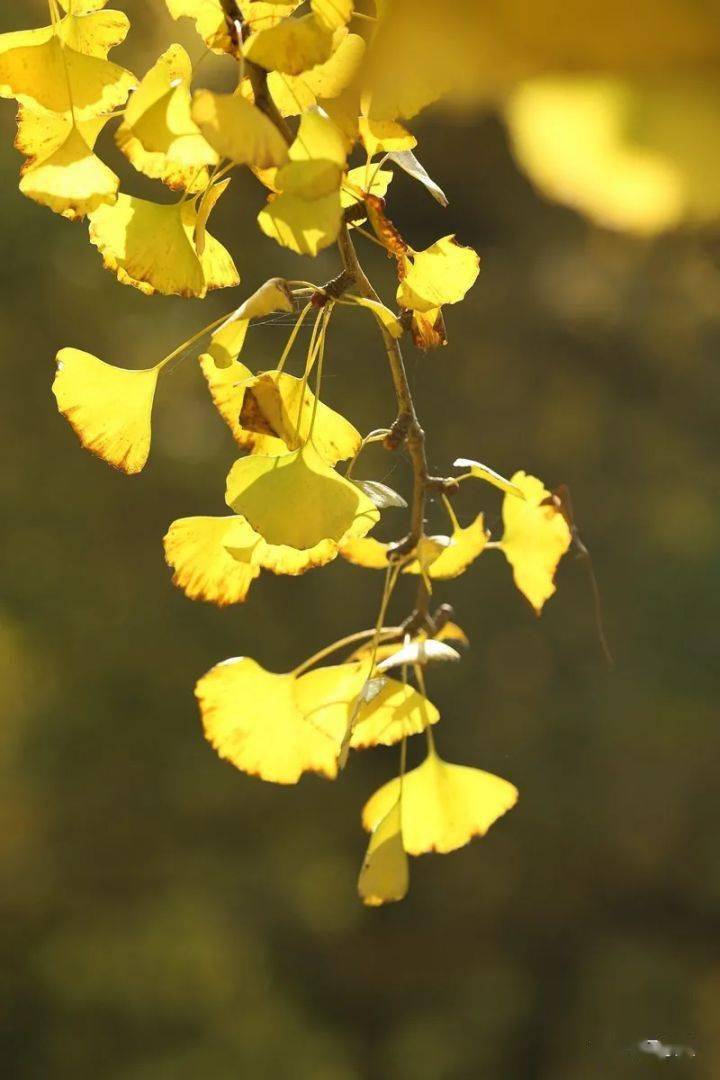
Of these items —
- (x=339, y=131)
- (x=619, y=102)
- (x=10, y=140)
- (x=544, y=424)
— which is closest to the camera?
(x=619, y=102)

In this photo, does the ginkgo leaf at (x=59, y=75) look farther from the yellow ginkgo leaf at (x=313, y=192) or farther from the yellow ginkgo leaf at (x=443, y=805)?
the yellow ginkgo leaf at (x=443, y=805)

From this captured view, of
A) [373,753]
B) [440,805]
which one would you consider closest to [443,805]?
[440,805]

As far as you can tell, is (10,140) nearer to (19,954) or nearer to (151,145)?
(19,954)

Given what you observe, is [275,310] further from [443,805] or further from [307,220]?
[443,805]

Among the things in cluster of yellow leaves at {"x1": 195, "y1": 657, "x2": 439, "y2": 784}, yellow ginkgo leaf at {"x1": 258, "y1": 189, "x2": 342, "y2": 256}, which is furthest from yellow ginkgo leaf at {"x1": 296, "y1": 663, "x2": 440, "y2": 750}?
yellow ginkgo leaf at {"x1": 258, "y1": 189, "x2": 342, "y2": 256}

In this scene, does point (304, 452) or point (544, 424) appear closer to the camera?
point (304, 452)

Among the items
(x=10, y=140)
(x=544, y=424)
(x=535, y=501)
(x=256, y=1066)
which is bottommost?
(x=256, y=1066)

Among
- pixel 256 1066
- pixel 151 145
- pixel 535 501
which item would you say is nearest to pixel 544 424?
pixel 256 1066
